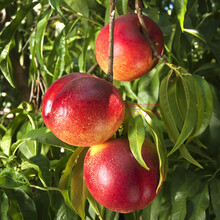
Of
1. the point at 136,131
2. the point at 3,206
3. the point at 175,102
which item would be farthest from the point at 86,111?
the point at 3,206

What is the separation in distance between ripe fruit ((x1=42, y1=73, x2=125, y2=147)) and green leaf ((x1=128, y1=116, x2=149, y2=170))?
0.03 metres

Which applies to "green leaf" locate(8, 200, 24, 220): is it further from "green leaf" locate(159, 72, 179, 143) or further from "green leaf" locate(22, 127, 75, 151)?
"green leaf" locate(159, 72, 179, 143)

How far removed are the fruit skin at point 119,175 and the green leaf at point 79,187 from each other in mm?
49

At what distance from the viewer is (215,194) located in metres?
0.70

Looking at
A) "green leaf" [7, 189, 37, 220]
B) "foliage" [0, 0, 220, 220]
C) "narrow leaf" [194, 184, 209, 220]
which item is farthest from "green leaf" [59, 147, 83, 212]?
"narrow leaf" [194, 184, 209, 220]

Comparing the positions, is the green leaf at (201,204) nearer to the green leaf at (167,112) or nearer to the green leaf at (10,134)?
the green leaf at (167,112)

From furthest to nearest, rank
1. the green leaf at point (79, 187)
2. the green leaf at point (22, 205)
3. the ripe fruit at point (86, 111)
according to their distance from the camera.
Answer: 1. the green leaf at point (22, 205)
2. the green leaf at point (79, 187)
3. the ripe fruit at point (86, 111)

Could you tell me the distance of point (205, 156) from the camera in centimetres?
76

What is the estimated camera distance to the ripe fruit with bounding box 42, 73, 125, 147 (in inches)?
17.0

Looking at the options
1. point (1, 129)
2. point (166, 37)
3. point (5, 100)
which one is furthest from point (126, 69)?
point (5, 100)

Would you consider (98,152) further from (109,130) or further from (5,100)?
(5,100)

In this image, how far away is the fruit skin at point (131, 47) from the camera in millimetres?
513

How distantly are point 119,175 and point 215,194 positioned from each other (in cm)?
31

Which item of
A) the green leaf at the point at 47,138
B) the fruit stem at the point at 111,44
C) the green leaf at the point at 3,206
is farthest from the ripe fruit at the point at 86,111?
the green leaf at the point at 3,206
